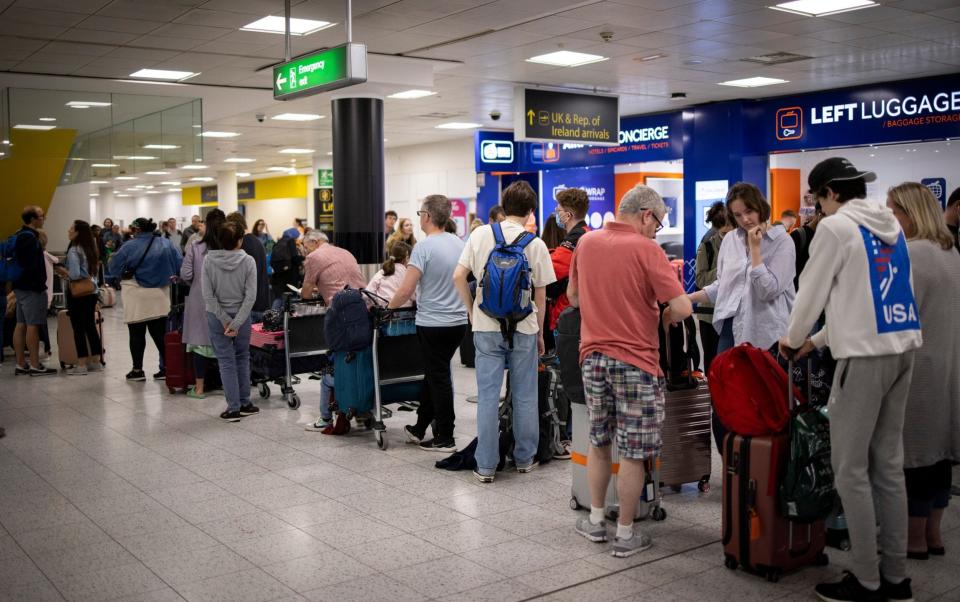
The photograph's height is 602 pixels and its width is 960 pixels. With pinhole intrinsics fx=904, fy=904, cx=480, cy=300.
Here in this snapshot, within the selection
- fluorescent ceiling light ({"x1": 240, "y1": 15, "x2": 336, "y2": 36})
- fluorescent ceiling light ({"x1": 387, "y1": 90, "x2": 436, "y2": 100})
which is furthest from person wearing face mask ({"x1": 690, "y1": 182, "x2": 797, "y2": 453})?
fluorescent ceiling light ({"x1": 387, "y1": 90, "x2": 436, "y2": 100})

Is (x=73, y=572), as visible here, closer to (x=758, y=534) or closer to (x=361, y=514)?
(x=361, y=514)

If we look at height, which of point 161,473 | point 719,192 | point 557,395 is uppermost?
point 719,192

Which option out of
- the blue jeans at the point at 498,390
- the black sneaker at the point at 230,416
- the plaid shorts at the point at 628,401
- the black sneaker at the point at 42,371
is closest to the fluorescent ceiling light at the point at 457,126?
the black sneaker at the point at 42,371

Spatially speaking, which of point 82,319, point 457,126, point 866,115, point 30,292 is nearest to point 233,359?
point 82,319

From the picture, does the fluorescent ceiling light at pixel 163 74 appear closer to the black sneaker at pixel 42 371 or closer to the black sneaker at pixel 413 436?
the black sneaker at pixel 42 371

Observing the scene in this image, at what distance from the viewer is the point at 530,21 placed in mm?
8297

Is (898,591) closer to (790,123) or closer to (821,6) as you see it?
(821,6)

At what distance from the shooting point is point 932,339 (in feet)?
12.1

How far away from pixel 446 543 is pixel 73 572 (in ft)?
5.48

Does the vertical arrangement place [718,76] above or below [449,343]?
above

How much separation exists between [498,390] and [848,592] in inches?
88.4

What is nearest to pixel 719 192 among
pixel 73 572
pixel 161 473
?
pixel 161 473

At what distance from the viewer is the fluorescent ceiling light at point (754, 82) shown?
11.8 metres

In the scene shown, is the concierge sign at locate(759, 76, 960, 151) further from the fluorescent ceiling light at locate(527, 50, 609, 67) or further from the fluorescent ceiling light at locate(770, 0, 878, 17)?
the fluorescent ceiling light at locate(770, 0, 878, 17)
